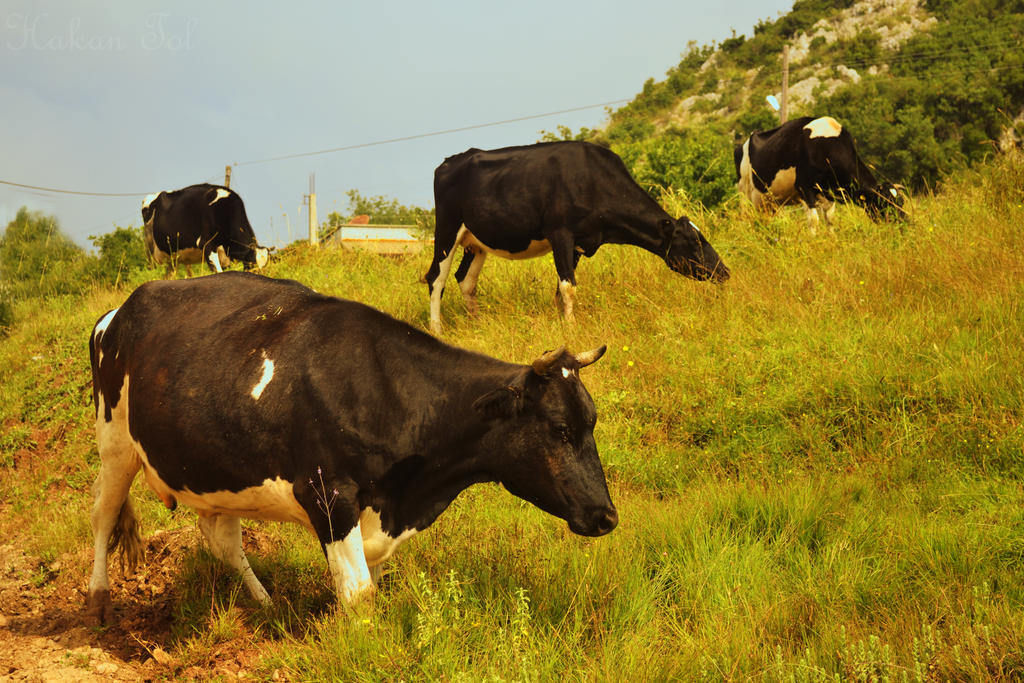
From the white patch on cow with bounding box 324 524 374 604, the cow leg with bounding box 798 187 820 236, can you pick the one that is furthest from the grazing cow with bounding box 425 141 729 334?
the white patch on cow with bounding box 324 524 374 604

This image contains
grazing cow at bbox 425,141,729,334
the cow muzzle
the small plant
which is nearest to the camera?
the small plant

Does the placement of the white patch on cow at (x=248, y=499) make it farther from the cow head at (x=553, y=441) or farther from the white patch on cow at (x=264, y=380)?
the cow head at (x=553, y=441)

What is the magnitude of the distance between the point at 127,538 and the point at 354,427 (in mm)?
2341

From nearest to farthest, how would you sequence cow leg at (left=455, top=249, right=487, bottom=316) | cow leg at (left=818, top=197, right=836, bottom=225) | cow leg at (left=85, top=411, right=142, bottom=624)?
cow leg at (left=85, top=411, right=142, bottom=624) → cow leg at (left=455, top=249, right=487, bottom=316) → cow leg at (left=818, top=197, right=836, bottom=225)

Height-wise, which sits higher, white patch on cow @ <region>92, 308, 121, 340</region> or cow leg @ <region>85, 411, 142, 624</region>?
A: white patch on cow @ <region>92, 308, 121, 340</region>

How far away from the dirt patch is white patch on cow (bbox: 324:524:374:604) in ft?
1.56

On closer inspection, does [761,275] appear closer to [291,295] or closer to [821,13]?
[291,295]

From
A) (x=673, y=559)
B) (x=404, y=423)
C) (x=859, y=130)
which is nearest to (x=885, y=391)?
(x=673, y=559)

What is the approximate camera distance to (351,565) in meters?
4.44

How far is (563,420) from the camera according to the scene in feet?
14.9

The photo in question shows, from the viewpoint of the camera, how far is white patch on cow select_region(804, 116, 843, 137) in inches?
525

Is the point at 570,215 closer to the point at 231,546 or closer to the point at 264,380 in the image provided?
the point at 231,546

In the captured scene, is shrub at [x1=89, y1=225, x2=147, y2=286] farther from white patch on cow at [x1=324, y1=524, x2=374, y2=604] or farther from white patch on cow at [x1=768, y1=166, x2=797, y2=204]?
white patch on cow at [x1=324, y1=524, x2=374, y2=604]

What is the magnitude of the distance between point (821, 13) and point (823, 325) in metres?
94.1
